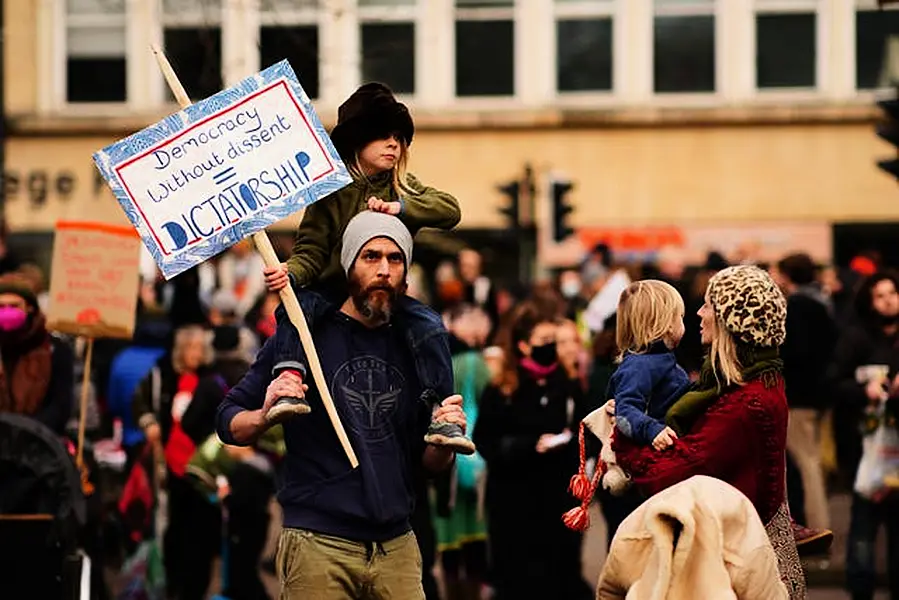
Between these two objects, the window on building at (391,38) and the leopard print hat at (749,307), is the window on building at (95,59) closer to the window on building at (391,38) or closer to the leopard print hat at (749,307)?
the window on building at (391,38)

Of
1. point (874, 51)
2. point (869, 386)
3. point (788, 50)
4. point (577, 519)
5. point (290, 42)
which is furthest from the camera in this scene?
point (788, 50)

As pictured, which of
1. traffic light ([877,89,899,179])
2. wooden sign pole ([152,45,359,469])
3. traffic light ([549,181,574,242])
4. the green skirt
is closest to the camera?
wooden sign pole ([152,45,359,469])

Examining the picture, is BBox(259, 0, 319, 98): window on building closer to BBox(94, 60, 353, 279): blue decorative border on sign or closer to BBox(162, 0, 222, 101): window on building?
BBox(162, 0, 222, 101): window on building

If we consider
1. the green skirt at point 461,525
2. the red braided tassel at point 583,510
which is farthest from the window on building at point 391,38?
the red braided tassel at point 583,510

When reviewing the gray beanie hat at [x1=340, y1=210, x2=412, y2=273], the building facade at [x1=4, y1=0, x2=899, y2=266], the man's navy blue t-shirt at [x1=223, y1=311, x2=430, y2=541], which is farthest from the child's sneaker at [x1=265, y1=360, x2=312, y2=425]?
the building facade at [x1=4, y1=0, x2=899, y2=266]

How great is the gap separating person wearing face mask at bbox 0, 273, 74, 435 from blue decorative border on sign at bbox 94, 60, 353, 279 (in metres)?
4.19

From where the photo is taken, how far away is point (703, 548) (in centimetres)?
739

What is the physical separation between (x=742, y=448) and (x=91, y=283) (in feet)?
19.5

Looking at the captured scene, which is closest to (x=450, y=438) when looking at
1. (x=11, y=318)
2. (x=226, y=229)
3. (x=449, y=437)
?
(x=449, y=437)

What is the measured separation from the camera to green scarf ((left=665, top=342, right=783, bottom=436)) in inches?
310

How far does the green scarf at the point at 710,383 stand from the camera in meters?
7.88

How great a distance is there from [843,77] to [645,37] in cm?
266

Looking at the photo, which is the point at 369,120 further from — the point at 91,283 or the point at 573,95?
the point at 573,95

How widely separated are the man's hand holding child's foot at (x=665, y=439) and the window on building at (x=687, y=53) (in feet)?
81.6
